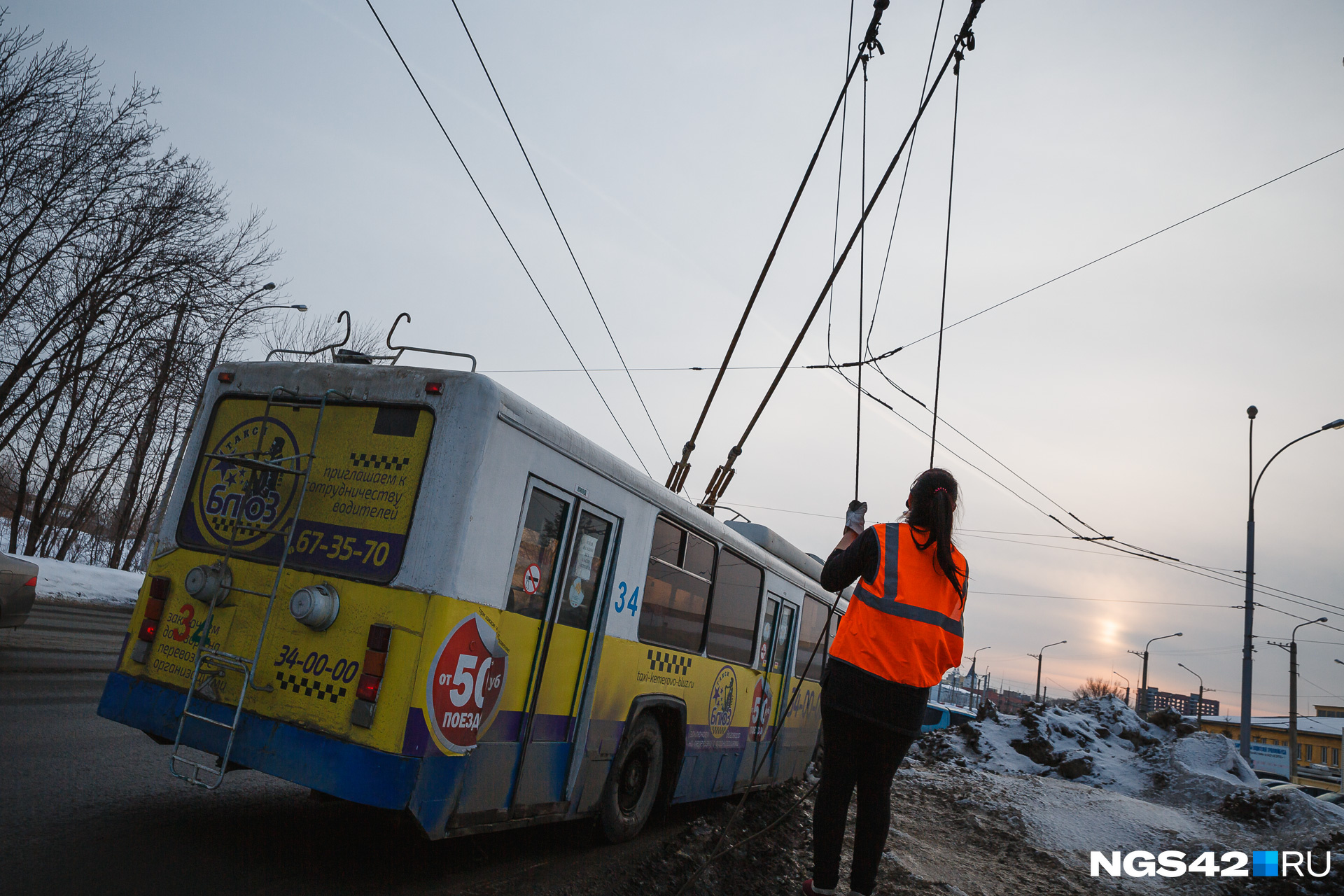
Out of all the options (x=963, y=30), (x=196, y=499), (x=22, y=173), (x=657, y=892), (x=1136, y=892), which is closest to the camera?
(x=657, y=892)

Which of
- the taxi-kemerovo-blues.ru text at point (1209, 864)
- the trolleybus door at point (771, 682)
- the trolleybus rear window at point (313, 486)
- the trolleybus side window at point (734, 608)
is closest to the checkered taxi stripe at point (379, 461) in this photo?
the trolleybus rear window at point (313, 486)

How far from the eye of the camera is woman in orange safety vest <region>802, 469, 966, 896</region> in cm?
356

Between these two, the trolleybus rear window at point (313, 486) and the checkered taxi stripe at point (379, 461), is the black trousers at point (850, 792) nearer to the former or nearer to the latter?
the trolleybus rear window at point (313, 486)

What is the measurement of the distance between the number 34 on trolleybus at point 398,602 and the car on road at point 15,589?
202 inches

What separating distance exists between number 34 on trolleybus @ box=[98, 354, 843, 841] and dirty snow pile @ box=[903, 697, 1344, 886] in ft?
17.9

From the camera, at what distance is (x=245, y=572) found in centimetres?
459

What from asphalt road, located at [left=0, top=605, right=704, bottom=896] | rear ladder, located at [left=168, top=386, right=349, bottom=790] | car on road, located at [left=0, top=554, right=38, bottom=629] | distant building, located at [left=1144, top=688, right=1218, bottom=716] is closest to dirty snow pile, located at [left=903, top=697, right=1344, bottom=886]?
asphalt road, located at [left=0, top=605, right=704, bottom=896]

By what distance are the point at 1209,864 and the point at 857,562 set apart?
6610 millimetres

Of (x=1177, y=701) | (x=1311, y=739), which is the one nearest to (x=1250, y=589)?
(x=1311, y=739)

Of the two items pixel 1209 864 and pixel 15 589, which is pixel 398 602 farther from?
pixel 15 589

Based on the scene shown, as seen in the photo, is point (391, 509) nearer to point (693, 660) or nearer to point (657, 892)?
point (657, 892)

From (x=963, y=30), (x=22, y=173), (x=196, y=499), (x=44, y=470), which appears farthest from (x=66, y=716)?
(x=44, y=470)

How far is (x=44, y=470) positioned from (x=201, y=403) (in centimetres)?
2642

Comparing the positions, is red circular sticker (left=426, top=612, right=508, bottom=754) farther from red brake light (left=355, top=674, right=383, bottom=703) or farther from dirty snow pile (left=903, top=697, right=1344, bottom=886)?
dirty snow pile (left=903, top=697, right=1344, bottom=886)
